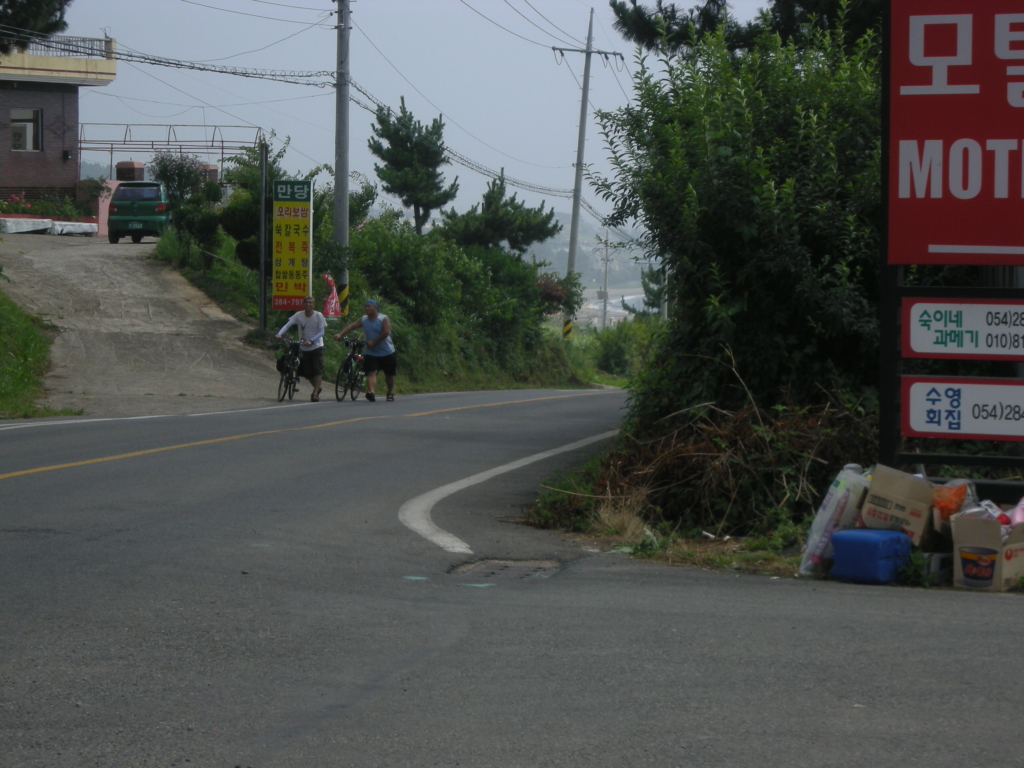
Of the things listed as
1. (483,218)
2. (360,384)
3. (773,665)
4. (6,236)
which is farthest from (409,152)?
(773,665)

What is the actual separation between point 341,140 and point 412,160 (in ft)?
81.3

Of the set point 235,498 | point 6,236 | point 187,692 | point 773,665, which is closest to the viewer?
point 187,692

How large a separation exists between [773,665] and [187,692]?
8.30 feet

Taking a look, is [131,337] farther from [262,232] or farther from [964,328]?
[964,328]

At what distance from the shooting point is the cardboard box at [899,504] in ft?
22.9

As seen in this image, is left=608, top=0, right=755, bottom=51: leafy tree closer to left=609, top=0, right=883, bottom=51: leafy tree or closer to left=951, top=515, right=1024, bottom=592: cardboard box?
left=609, top=0, right=883, bottom=51: leafy tree

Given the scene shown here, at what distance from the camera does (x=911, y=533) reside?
7.00 m

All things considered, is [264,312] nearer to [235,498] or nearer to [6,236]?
[6,236]

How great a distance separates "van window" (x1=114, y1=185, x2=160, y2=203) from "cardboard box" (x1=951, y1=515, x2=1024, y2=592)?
36334mm

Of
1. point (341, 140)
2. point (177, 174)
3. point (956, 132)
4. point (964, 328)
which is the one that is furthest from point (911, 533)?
point (177, 174)

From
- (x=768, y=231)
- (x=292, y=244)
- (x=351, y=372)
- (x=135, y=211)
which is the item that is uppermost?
(x=135, y=211)

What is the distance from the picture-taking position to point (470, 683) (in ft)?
15.5

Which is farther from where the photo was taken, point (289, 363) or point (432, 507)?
point (289, 363)

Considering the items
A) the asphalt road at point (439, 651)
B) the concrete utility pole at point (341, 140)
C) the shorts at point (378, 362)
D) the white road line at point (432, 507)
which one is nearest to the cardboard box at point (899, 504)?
the asphalt road at point (439, 651)
